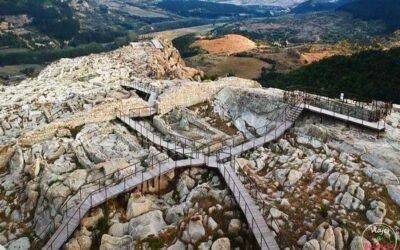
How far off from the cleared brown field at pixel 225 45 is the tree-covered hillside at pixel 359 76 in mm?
68800

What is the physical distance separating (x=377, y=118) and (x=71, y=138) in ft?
73.2

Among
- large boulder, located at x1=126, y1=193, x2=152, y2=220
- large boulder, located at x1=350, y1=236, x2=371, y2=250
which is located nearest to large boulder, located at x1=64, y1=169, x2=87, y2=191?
large boulder, located at x1=126, y1=193, x2=152, y2=220

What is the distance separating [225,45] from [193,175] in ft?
498

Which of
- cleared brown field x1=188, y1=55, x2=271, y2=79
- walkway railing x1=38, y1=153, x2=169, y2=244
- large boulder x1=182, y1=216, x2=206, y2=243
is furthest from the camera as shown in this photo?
cleared brown field x1=188, y1=55, x2=271, y2=79

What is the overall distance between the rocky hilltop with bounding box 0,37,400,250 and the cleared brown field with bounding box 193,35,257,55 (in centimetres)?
12668

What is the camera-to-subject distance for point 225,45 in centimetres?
17600

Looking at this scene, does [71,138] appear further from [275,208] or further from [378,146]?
[378,146]

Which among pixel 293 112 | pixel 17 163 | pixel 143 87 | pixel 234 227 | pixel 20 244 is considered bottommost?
pixel 20 244

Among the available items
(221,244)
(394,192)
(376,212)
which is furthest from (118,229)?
(394,192)

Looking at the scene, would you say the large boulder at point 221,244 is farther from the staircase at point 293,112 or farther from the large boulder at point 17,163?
the large boulder at point 17,163

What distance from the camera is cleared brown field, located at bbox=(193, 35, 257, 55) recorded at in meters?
169

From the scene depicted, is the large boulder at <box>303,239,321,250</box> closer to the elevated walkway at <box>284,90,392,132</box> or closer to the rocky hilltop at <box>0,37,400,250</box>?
Result: the rocky hilltop at <box>0,37,400,250</box>

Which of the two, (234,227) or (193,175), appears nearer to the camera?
(234,227)

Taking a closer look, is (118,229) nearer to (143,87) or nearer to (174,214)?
(174,214)
